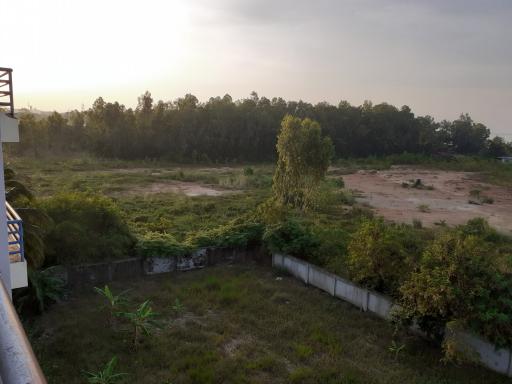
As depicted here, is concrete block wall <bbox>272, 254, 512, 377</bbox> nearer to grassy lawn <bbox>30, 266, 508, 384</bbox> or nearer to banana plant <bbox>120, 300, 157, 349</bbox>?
grassy lawn <bbox>30, 266, 508, 384</bbox>

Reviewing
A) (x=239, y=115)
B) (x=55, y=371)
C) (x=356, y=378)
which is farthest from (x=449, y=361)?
(x=239, y=115)

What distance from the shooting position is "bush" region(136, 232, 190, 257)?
1151 centimetres

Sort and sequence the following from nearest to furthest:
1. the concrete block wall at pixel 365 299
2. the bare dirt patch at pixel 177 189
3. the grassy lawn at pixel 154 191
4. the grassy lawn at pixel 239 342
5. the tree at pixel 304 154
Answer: the grassy lawn at pixel 239 342, the concrete block wall at pixel 365 299, the grassy lawn at pixel 154 191, the tree at pixel 304 154, the bare dirt patch at pixel 177 189

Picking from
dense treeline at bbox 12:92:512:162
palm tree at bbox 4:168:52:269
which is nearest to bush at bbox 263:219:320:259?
palm tree at bbox 4:168:52:269

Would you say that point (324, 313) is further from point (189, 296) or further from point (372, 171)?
point (372, 171)

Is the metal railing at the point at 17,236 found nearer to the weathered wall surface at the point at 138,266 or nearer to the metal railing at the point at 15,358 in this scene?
the weathered wall surface at the point at 138,266

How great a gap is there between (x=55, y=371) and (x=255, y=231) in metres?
7.12

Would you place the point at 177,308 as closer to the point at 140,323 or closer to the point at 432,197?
the point at 140,323

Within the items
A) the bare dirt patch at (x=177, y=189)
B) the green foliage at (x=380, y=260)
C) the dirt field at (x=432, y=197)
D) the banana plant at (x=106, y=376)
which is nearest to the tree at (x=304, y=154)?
the dirt field at (x=432, y=197)

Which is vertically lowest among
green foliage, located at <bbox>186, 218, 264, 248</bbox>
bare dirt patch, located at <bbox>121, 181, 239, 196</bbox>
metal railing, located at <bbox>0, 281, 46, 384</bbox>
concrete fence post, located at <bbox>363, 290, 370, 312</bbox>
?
concrete fence post, located at <bbox>363, 290, 370, 312</bbox>

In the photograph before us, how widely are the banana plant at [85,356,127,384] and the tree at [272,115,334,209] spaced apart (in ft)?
42.6

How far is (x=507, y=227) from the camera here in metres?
20.2

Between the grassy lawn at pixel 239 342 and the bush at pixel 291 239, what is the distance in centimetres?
153

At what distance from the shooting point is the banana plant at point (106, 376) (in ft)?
20.8
